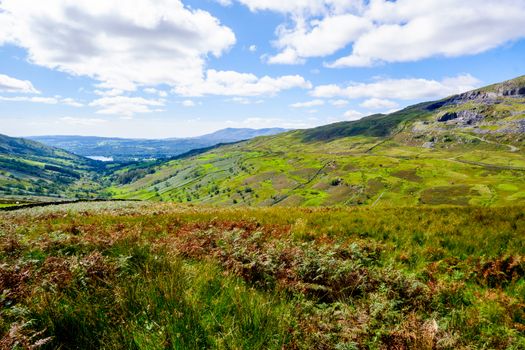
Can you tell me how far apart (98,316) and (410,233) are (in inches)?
376

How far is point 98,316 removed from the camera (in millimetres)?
3830

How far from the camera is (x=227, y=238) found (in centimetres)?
909

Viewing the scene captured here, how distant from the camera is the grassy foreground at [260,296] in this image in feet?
11.9

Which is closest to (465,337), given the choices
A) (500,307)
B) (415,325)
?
(415,325)

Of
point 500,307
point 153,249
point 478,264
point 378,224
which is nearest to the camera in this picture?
point 500,307

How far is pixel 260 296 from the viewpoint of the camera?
176 inches

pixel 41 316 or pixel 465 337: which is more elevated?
pixel 41 316

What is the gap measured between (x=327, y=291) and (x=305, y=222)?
251 inches

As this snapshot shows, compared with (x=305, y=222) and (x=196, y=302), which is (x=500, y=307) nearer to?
(x=196, y=302)

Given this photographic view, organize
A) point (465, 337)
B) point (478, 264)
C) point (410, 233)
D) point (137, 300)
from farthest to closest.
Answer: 1. point (410, 233)
2. point (478, 264)
3. point (465, 337)
4. point (137, 300)

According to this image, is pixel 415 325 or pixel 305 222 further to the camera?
pixel 305 222

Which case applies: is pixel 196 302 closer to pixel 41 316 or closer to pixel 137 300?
pixel 137 300

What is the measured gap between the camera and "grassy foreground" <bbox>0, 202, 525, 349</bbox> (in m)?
3.62

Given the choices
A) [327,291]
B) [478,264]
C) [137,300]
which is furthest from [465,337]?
[137,300]
